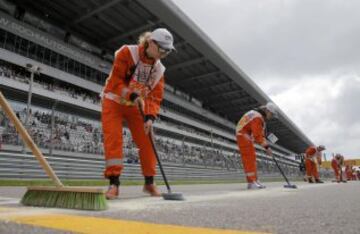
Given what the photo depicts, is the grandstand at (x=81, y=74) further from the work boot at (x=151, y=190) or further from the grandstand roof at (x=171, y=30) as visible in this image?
the work boot at (x=151, y=190)

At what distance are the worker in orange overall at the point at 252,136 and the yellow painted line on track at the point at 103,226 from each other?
5.62 metres

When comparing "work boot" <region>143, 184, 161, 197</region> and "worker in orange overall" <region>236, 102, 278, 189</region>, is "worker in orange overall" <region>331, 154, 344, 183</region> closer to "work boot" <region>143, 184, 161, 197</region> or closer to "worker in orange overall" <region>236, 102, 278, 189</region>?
"worker in orange overall" <region>236, 102, 278, 189</region>

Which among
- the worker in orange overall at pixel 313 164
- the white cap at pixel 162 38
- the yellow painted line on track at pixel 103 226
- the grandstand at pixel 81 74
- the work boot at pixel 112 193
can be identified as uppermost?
the grandstand at pixel 81 74

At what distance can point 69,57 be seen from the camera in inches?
1003

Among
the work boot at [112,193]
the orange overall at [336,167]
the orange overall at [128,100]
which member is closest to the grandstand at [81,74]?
the orange overall at [336,167]

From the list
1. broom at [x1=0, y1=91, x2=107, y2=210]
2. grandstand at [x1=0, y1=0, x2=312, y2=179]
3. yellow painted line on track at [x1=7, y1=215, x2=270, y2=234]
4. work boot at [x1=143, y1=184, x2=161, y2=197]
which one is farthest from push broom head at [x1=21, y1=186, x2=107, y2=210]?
grandstand at [x1=0, y1=0, x2=312, y2=179]

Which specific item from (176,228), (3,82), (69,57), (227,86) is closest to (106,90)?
(176,228)

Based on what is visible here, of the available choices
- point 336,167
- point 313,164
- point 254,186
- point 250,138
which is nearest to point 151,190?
point 254,186

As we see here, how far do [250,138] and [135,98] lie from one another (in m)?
4.36

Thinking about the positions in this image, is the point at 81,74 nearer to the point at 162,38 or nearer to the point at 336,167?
the point at 336,167

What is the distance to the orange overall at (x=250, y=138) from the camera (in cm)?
747

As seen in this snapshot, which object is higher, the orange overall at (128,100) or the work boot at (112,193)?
the orange overall at (128,100)

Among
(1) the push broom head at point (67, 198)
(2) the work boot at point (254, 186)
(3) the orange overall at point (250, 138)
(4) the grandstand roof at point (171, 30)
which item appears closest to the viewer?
(1) the push broom head at point (67, 198)

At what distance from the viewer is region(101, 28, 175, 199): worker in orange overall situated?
12.7 ft
